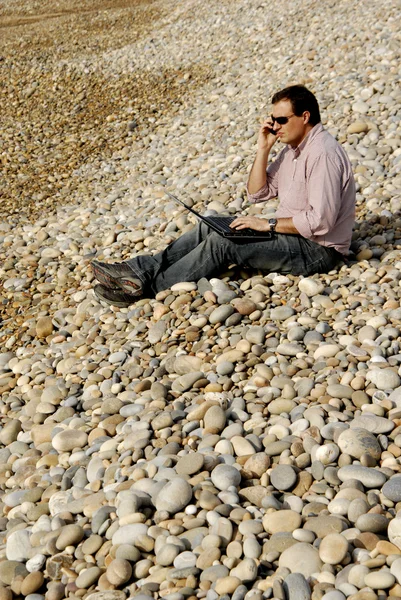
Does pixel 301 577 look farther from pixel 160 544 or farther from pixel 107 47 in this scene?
pixel 107 47

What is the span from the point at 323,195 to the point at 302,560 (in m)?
2.74

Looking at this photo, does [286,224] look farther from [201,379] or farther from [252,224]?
[201,379]

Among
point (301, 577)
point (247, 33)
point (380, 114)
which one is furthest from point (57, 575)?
point (247, 33)

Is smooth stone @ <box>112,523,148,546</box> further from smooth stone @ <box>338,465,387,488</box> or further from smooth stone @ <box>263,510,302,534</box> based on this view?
smooth stone @ <box>338,465,387,488</box>

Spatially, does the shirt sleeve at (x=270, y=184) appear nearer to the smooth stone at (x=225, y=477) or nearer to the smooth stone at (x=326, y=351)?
the smooth stone at (x=326, y=351)

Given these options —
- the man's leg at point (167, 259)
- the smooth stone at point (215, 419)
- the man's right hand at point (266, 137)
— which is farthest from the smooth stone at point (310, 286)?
the smooth stone at point (215, 419)

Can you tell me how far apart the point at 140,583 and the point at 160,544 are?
7.3 inches

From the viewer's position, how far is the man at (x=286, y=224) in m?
4.90

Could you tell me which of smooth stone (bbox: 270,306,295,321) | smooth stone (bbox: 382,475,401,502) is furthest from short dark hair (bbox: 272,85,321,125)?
smooth stone (bbox: 382,475,401,502)

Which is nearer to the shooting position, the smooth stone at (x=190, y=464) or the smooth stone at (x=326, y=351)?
the smooth stone at (x=190, y=464)

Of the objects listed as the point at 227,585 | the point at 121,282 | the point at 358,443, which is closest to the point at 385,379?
the point at 358,443

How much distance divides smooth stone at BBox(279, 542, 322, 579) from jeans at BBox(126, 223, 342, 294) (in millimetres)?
2709

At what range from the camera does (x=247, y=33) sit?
40.8 feet

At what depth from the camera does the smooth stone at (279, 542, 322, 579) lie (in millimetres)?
2770
